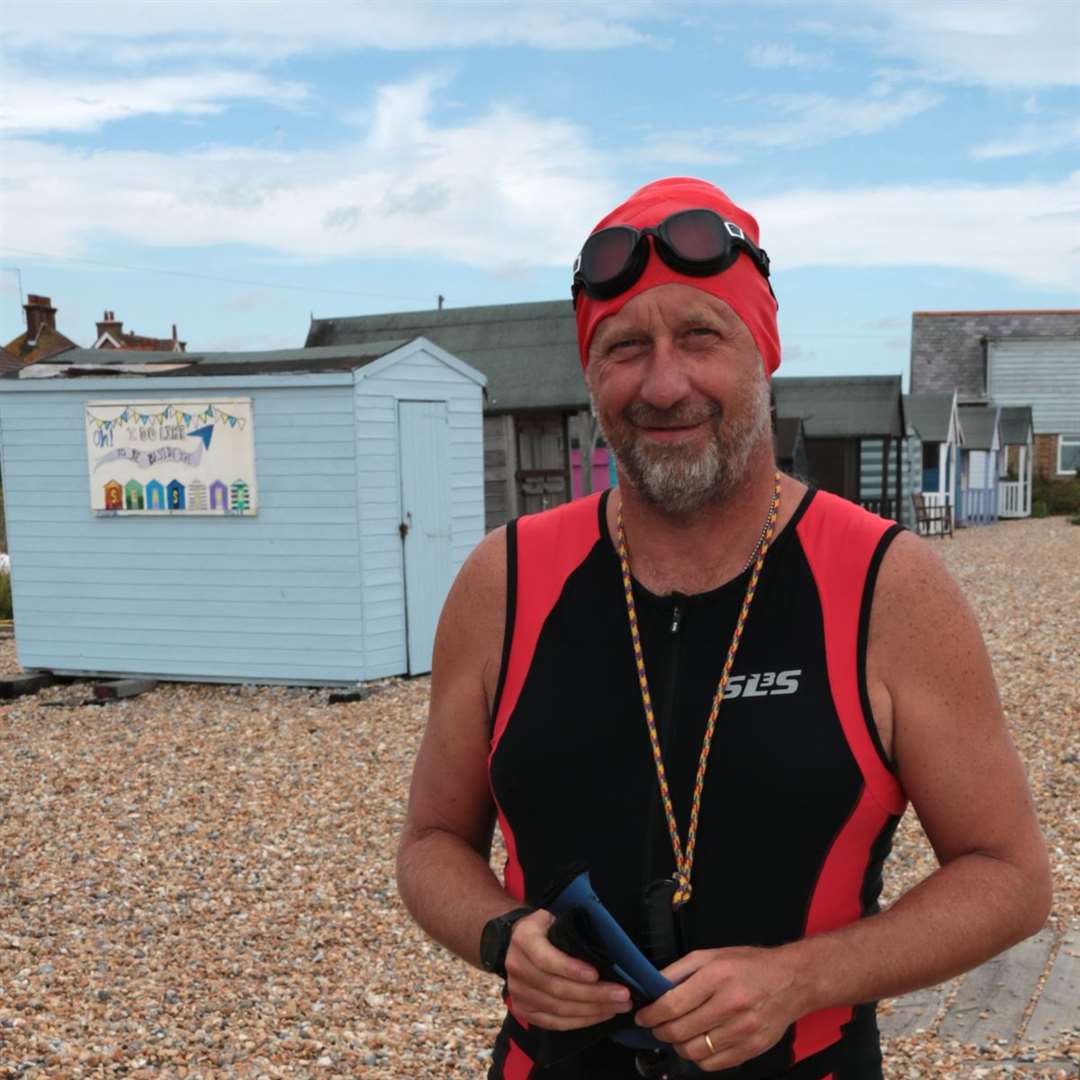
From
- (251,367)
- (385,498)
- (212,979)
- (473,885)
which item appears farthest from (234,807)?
(473,885)

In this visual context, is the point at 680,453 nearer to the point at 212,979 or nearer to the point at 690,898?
the point at 690,898

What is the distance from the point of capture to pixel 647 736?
1819mm

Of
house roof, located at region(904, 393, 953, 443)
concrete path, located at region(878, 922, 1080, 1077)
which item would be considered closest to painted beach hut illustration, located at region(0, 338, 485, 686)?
concrete path, located at region(878, 922, 1080, 1077)

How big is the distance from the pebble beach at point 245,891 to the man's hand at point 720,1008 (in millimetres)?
2867

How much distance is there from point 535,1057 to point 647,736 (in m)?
0.49

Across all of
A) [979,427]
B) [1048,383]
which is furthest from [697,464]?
[1048,383]

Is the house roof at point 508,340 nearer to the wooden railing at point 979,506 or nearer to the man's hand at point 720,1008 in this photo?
the man's hand at point 720,1008

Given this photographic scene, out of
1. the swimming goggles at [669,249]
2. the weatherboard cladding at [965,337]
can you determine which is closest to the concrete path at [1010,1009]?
the swimming goggles at [669,249]

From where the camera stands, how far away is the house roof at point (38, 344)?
4316cm

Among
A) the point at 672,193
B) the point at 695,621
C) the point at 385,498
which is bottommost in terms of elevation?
the point at 385,498

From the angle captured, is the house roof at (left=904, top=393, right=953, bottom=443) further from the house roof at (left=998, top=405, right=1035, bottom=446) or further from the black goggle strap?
the black goggle strap

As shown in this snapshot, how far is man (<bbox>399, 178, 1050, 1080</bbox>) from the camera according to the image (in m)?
1.70

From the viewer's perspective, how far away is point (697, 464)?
6.06ft

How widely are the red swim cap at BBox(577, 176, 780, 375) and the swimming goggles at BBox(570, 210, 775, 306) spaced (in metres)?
0.01
